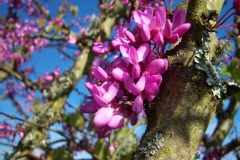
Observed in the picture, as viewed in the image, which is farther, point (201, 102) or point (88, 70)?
point (88, 70)

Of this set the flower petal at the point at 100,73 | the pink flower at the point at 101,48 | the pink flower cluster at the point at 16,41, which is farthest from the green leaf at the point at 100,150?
the pink flower cluster at the point at 16,41

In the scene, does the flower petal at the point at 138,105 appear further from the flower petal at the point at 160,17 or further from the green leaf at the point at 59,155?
the green leaf at the point at 59,155

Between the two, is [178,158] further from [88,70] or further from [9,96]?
[9,96]

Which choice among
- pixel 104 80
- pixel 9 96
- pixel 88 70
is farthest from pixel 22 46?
pixel 104 80

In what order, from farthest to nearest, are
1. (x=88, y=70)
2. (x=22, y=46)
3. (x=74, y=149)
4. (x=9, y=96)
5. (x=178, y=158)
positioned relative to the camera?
(x=9, y=96) < (x=22, y=46) < (x=74, y=149) < (x=88, y=70) < (x=178, y=158)

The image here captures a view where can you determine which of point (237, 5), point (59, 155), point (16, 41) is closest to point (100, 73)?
point (237, 5)

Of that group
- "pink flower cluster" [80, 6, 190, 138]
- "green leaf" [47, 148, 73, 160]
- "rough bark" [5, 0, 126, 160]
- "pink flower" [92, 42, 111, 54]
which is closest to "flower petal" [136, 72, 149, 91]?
"pink flower cluster" [80, 6, 190, 138]
